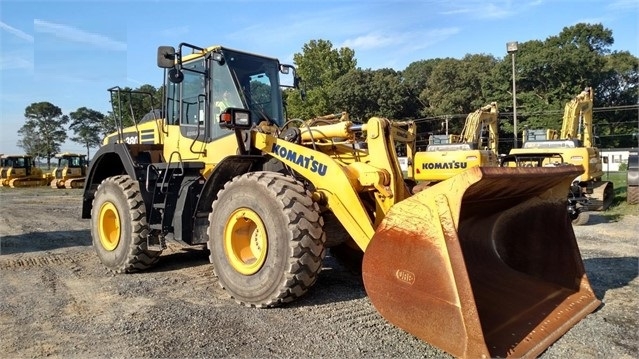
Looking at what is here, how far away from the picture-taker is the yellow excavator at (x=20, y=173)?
32656mm

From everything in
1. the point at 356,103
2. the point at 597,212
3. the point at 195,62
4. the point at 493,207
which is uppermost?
the point at 356,103

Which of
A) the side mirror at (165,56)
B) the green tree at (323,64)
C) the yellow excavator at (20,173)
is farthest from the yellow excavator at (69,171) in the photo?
the side mirror at (165,56)

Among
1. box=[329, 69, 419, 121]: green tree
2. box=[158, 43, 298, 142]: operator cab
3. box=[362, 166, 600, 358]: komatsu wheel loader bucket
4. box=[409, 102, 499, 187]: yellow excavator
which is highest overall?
box=[329, 69, 419, 121]: green tree

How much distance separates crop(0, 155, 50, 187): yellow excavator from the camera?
107ft

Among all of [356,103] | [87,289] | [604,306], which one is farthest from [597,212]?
[356,103]

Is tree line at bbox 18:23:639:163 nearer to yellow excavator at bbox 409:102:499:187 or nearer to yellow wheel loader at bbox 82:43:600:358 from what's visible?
yellow excavator at bbox 409:102:499:187

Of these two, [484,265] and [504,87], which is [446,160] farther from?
[504,87]

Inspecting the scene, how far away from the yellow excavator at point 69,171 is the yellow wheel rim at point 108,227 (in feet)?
85.0

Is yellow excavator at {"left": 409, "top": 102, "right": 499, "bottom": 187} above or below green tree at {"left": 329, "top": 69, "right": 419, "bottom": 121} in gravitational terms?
below

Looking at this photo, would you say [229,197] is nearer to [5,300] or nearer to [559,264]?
[5,300]

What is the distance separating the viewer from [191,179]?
5.72 metres

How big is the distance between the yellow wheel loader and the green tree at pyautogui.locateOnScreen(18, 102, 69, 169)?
65.8m

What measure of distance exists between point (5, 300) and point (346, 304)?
3326 millimetres

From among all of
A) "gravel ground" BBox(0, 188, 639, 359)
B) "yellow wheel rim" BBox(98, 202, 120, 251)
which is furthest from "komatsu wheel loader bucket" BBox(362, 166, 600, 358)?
"yellow wheel rim" BBox(98, 202, 120, 251)
